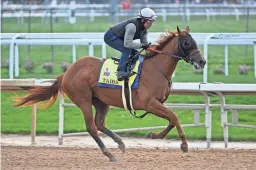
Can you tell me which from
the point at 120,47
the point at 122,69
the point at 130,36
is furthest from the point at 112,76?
the point at 130,36

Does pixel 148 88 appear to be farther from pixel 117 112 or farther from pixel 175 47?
pixel 117 112

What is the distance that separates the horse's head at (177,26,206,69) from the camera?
32.4 ft

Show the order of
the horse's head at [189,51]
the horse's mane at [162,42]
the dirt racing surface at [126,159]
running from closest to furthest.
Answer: the dirt racing surface at [126,159] < the horse's head at [189,51] < the horse's mane at [162,42]

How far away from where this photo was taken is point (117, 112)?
14781 millimetres

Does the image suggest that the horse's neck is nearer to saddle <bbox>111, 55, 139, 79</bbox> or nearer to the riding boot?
saddle <bbox>111, 55, 139, 79</bbox>

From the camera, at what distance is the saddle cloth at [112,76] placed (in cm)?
1011

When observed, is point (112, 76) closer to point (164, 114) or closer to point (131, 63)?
point (131, 63)

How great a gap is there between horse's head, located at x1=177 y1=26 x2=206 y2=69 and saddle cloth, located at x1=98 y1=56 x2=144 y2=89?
Answer: 21.2 inches

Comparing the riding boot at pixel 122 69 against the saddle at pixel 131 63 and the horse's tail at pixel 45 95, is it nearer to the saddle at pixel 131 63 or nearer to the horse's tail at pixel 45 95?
the saddle at pixel 131 63

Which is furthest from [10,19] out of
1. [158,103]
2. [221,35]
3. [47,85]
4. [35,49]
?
[158,103]

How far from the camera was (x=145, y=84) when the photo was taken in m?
10.0

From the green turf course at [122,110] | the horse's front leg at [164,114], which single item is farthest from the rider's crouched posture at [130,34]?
the green turf course at [122,110]

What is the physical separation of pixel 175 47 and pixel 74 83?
145 centimetres

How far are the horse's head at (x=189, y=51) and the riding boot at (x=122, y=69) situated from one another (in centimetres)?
69
